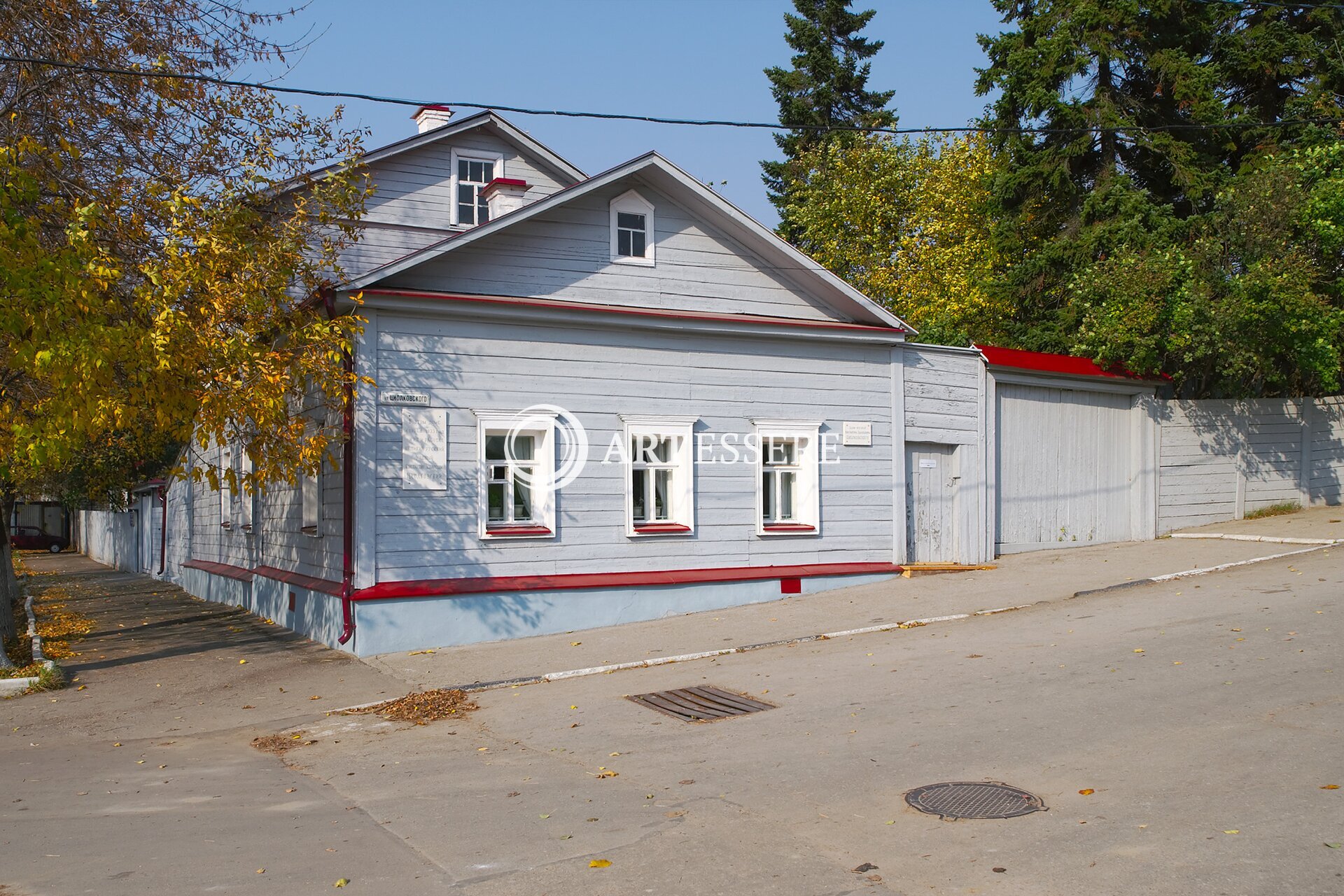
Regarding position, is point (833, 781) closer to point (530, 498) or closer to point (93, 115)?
point (530, 498)

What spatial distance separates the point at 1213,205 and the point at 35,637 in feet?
76.2

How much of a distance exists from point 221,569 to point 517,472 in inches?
396

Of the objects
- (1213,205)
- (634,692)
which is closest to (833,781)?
Result: (634,692)

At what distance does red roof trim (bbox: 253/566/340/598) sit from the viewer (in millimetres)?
13941

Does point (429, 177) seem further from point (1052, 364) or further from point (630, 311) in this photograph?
point (1052, 364)

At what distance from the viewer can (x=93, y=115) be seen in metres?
13.3

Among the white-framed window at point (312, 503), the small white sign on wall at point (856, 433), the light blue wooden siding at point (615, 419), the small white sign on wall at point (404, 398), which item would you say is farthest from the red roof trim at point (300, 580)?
the small white sign on wall at point (856, 433)

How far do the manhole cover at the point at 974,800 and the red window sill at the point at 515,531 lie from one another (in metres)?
7.99

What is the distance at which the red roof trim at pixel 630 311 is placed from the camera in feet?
44.4

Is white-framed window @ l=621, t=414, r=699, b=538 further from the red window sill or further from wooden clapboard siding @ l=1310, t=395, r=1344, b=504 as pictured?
wooden clapboard siding @ l=1310, t=395, r=1344, b=504

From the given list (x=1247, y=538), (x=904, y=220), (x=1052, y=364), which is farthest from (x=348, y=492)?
(x=904, y=220)

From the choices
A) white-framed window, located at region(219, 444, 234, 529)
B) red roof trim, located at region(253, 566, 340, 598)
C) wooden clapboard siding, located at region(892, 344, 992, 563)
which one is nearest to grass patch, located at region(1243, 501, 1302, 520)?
wooden clapboard siding, located at region(892, 344, 992, 563)

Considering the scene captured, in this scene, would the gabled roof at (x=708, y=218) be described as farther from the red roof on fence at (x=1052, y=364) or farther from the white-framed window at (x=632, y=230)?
the red roof on fence at (x=1052, y=364)

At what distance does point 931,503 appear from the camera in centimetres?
1698
